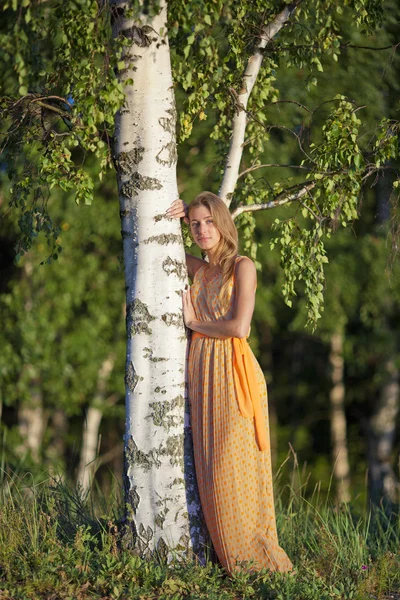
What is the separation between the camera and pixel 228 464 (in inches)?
169

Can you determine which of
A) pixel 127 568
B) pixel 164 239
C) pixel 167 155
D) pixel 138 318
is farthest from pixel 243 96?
pixel 127 568

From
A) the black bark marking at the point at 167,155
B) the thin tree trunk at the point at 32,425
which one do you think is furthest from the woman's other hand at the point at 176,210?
the thin tree trunk at the point at 32,425

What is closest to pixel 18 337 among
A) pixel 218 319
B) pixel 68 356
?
pixel 68 356

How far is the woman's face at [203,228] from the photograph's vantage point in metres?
4.48

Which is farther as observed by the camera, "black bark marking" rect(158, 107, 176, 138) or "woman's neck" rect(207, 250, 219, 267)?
"woman's neck" rect(207, 250, 219, 267)

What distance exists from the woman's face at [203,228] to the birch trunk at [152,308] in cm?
14

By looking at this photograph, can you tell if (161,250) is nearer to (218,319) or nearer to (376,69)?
(218,319)

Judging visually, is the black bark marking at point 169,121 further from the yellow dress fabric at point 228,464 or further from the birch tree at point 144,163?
the yellow dress fabric at point 228,464

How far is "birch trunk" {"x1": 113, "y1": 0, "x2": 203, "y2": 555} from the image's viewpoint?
14.0 ft

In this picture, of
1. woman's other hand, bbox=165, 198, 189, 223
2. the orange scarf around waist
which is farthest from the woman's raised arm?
the orange scarf around waist

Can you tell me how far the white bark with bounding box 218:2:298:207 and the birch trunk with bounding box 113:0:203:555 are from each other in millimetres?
628

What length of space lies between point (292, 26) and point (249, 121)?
683 millimetres

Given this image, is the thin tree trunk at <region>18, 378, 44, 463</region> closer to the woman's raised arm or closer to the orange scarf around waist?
the woman's raised arm

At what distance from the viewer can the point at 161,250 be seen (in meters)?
4.32
